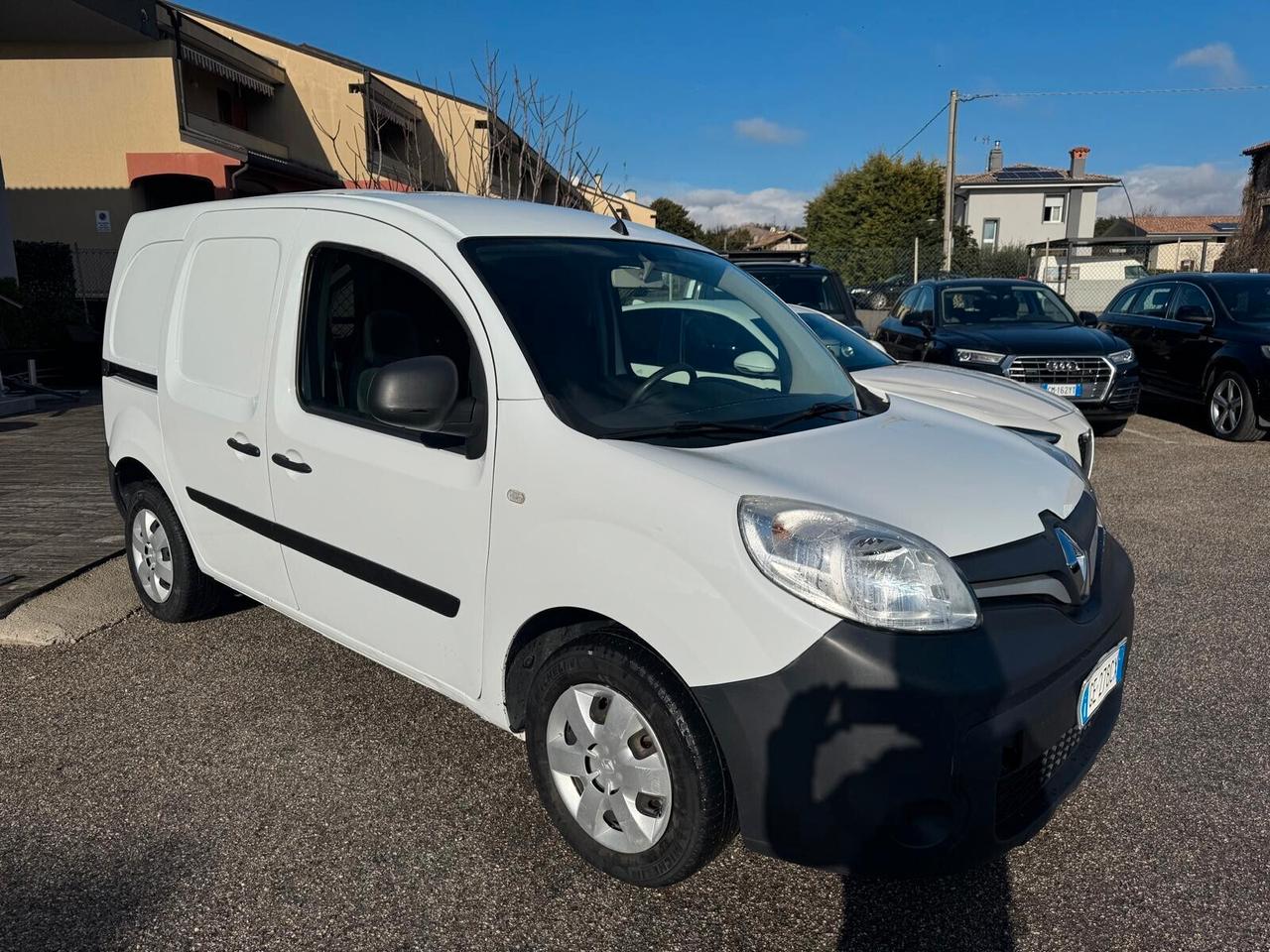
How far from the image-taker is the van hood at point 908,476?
227 centimetres

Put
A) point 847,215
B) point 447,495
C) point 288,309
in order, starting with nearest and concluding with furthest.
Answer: point 447,495, point 288,309, point 847,215

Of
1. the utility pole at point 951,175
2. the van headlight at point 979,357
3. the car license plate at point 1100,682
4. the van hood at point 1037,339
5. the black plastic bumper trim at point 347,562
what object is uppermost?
the utility pole at point 951,175

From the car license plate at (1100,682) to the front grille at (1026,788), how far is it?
0.06 metres

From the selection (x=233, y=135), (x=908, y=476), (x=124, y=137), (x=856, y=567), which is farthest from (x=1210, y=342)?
(x=233, y=135)

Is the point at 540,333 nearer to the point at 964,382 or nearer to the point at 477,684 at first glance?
the point at 477,684

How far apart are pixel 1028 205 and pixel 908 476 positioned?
49.9m

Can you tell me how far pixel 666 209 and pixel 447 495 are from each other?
7677 cm

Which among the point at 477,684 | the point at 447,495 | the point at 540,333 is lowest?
the point at 477,684

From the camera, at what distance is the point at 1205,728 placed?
3311 mm

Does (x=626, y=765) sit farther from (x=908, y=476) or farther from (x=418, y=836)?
(x=908, y=476)

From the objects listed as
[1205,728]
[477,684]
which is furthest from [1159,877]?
[477,684]

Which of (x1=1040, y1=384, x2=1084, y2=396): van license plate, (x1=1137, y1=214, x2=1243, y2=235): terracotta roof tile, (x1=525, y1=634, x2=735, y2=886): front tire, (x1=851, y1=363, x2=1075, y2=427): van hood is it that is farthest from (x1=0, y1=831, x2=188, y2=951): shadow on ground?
(x1=1137, y1=214, x2=1243, y2=235): terracotta roof tile

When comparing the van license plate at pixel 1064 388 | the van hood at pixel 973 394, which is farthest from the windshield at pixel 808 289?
the van hood at pixel 973 394

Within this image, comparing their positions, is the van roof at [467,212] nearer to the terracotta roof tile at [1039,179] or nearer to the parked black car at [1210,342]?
the parked black car at [1210,342]
